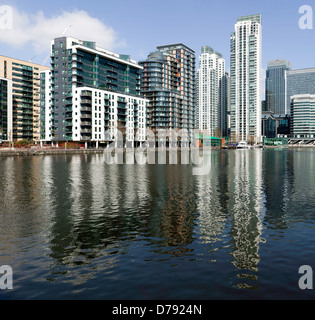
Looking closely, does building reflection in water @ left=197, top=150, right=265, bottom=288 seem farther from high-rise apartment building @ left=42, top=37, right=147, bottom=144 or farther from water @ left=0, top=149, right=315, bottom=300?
high-rise apartment building @ left=42, top=37, right=147, bottom=144

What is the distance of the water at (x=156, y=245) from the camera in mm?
14969

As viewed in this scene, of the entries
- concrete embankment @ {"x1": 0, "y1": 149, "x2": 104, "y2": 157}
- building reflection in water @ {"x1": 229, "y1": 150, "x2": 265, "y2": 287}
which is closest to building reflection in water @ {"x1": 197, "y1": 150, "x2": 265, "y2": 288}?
building reflection in water @ {"x1": 229, "y1": 150, "x2": 265, "y2": 287}

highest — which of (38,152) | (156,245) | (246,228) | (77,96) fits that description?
(77,96)

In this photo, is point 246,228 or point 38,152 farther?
point 38,152

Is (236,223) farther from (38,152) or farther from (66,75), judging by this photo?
(66,75)

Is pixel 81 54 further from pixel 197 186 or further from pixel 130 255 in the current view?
pixel 130 255

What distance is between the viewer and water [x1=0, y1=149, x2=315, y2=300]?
15.0m

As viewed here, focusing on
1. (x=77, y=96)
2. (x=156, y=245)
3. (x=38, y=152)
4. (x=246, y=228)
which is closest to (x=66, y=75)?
(x=77, y=96)

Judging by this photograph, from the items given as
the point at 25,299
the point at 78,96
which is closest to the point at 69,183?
the point at 25,299

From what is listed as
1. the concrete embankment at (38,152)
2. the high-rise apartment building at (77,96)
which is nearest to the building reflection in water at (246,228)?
the concrete embankment at (38,152)

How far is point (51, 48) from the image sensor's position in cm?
19375

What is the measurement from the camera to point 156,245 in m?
21.1

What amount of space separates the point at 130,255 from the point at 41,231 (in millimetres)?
8298

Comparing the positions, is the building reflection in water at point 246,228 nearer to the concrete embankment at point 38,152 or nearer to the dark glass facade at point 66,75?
the concrete embankment at point 38,152
